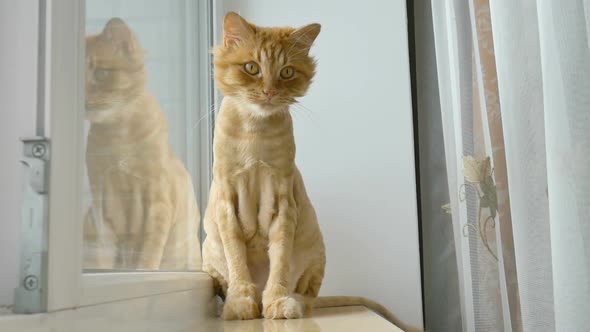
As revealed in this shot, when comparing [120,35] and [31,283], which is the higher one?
[120,35]

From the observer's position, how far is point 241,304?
1255 mm

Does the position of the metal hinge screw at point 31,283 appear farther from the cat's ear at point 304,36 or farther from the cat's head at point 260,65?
the cat's ear at point 304,36

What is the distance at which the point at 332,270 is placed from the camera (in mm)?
1850

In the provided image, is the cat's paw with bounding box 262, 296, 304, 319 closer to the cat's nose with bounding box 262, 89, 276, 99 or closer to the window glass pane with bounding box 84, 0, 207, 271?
the window glass pane with bounding box 84, 0, 207, 271

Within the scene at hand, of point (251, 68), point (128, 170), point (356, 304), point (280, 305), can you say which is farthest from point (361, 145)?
point (128, 170)

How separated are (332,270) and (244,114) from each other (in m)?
0.70

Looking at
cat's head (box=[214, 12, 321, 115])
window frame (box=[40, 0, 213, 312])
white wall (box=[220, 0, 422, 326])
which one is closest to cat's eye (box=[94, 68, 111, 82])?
window frame (box=[40, 0, 213, 312])

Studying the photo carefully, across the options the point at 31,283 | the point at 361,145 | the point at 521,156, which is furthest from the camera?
the point at 361,145

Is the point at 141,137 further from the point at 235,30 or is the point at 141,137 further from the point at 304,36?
the point at 304,36

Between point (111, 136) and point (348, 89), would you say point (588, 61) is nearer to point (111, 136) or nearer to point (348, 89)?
point (111, 136)

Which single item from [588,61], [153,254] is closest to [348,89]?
[153,254]

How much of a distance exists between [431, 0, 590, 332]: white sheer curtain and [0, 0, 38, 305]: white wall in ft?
2.03

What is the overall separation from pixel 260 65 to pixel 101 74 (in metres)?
0.53

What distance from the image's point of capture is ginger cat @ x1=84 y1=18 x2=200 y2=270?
87cm
